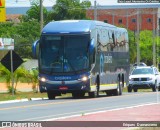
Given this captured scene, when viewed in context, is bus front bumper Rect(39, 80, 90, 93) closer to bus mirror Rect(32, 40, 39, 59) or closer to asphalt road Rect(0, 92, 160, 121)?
→ bus mirror Rect(32, 40, 39, 59)

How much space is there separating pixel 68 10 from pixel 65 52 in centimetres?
6153

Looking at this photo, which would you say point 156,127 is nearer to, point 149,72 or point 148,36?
point 149,72

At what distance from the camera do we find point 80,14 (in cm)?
9888

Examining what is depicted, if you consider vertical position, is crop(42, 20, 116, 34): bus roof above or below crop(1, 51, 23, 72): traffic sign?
above

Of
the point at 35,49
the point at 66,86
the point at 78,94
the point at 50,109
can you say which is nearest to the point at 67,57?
the point at 66,86

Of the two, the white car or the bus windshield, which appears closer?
the bus windshield

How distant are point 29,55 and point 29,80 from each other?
49.3m

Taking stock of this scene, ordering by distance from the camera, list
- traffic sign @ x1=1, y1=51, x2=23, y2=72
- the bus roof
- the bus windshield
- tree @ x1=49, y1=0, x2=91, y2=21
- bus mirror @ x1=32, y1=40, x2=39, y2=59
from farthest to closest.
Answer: tree @ x1=49, y1=0, x2=91, y2=21, traffic sign @ x1=1, y1=51, x2=23, y2=72, bus mirror @ x1=32, y1=40, x2=39, y2=59, the bus roof, the bus windshield

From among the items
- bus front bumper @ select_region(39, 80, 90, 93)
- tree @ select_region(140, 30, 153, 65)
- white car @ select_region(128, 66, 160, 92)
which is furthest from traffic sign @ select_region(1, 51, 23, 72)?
tree @ select_region(140, 30, 153, 65)

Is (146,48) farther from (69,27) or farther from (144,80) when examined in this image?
(69,27)

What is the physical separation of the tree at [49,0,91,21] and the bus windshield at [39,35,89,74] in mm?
60940

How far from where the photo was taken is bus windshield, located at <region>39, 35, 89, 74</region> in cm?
3525

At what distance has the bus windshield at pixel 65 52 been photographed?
116 ft

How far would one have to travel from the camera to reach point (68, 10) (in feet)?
317
